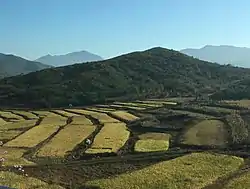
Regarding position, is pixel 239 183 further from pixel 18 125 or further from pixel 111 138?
pixel 18 125

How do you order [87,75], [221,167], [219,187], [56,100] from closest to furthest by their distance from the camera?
1. [219,187]
2. [221,167]
3. [56,100]
4. [87,75]

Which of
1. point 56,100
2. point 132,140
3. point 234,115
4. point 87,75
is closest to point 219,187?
point 132,140

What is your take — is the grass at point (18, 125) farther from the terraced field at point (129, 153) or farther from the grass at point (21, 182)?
the grass at point (21, 182)

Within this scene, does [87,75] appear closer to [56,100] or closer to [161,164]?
[56,100]

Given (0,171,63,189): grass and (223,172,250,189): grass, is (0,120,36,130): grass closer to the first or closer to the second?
(0,171,63,189): grass

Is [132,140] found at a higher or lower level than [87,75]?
lower

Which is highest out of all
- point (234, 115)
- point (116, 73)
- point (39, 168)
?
point (116, 73)

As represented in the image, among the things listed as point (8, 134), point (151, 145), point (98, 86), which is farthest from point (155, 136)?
point (98, 86)

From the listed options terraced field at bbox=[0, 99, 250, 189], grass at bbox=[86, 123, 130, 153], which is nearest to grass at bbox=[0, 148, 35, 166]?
terraced field at bbox=[0, 99, 250, 189]
